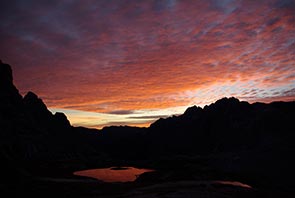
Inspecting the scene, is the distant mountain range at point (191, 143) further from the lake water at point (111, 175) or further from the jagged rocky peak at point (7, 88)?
the lake water at point (111, 175)

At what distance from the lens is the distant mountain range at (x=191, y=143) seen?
7131cm

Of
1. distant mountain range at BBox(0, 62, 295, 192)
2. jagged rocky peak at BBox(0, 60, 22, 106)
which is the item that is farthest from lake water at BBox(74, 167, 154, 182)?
jagged rocky peak at BBox(0, 60, 22, 106)

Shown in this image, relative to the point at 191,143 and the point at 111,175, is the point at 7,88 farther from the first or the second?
the point at 191,143

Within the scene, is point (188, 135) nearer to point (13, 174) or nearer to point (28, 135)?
point (28, 135)

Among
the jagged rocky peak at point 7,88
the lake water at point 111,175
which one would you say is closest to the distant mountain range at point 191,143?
the jagged rocky peak at point 7,88

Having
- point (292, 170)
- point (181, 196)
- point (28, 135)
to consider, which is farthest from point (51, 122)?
point (181, 196)

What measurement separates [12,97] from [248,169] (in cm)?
A: 13968

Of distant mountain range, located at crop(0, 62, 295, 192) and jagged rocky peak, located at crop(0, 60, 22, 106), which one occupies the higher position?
jagged rocky peak, located at crop(0, 60, 22, 106)

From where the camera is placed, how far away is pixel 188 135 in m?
178

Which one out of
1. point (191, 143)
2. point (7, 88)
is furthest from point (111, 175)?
point (7, 88)

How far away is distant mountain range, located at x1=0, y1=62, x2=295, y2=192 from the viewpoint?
71.3 m

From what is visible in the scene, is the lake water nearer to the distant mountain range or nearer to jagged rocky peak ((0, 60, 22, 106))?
the distant mountain range

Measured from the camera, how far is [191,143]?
17050 centimetres

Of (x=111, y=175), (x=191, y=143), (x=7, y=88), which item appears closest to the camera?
(x=111, y=175)
